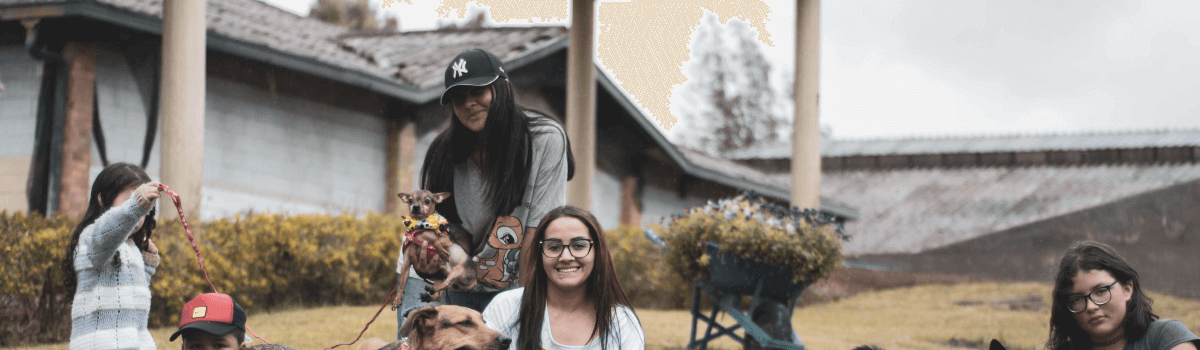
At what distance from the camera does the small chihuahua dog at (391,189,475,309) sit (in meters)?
3.37

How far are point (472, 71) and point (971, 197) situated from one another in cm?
2219

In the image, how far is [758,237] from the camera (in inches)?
269

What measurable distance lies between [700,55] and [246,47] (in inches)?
1367

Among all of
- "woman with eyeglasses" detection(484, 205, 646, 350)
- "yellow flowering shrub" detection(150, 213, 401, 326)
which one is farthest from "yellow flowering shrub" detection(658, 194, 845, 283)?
"yellow flowering shrub" detection(150, 213, 401, 326)

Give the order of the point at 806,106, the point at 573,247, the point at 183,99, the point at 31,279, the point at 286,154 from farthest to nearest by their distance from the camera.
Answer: the point at 286,154 → the point at 806,106 → the point at 183,99 → the point at 31,279 → the point at 573,247

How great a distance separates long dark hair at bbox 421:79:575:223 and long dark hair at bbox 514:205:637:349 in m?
0.19

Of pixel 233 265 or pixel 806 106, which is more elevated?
pixel 806 106

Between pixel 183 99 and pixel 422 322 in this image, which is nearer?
pixel 422 322

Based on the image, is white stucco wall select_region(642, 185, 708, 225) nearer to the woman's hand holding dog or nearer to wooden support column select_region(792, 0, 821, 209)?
wooden support column select_region(792, 0, 821, 209)

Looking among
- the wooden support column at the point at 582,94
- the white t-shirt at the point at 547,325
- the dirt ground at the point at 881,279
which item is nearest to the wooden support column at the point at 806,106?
the wooden support column at the point at 582,94

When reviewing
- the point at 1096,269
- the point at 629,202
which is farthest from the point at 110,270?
the point at 629,202

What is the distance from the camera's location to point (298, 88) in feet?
39.2

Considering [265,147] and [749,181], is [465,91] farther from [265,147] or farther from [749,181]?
[749,181]

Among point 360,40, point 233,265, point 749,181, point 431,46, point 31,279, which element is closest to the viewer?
point 31,279
